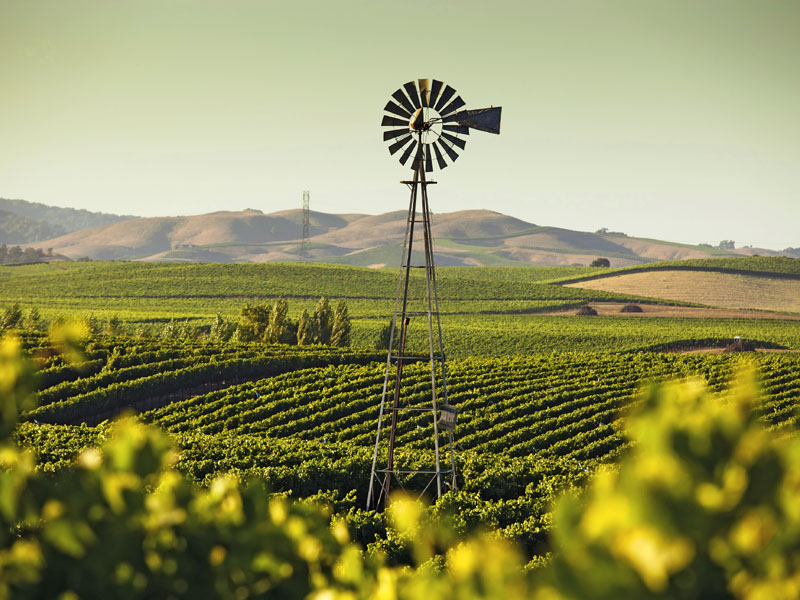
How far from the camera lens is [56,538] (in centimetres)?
268

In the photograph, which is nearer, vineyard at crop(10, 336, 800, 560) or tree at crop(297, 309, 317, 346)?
vineyard at crop(10, 336, 800, 560)

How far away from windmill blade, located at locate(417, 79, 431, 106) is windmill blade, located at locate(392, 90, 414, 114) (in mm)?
348

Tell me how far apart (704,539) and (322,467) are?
18459mm

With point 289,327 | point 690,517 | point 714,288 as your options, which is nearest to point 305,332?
point 289,327

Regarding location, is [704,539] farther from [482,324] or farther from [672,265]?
[672,265]

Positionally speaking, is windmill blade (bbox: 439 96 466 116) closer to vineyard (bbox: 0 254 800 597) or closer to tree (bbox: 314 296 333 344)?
vineyard (bbox: 0 254 800 597)

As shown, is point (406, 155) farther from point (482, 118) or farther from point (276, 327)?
point (276, 327)

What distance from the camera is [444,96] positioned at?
17703mm

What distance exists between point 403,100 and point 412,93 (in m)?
0.29

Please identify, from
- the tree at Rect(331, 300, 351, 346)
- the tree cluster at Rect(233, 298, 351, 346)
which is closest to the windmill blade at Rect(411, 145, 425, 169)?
the tree cluster at Rect(233, 298, 351, 346)

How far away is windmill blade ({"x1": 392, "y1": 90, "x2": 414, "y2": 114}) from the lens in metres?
17.7

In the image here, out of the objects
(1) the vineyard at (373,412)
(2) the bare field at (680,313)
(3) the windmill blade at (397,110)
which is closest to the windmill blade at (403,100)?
(3) the windmill blade at (397,110)

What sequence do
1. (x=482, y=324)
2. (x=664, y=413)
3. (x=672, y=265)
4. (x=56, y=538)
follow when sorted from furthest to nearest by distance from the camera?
(x=672, y=265) < (x=482, y=324) < (x=56, y=538) < (x=664, y=413)

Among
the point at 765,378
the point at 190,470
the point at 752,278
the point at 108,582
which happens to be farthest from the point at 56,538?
the point at 752,278
